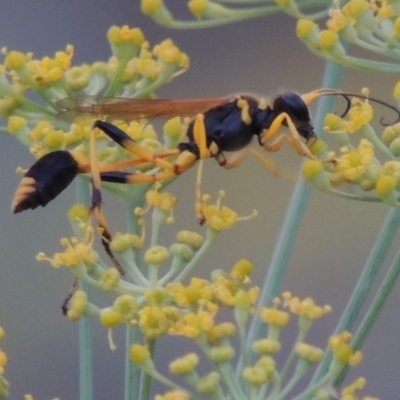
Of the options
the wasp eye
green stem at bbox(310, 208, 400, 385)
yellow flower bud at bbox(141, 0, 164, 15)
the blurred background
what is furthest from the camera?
the blurred background

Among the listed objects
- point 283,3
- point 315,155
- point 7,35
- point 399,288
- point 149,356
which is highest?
point 283,3

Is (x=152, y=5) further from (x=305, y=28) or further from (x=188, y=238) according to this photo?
(x=188, y=238)

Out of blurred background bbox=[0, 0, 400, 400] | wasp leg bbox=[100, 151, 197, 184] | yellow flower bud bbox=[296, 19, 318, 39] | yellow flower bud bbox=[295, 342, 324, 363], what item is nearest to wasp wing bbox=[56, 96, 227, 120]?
wasp leg bbox=[100, 151, 197, 184]

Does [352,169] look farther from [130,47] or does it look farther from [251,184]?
[251,184]

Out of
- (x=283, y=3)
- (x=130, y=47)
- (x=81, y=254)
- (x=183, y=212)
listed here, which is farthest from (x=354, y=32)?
(x=183, y=212)

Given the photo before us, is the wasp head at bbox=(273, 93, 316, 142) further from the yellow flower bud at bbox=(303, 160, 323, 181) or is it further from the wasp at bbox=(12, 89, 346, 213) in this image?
the yellow flower bud at bbox=(303, 160, 323, 181)
